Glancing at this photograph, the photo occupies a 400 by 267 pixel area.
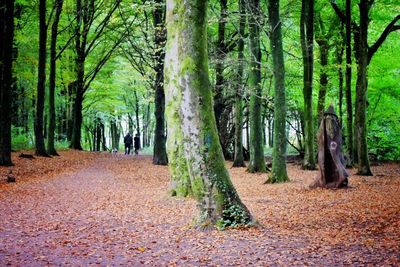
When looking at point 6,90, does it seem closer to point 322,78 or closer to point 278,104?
point 278,104

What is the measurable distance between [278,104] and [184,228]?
7735 millimetres

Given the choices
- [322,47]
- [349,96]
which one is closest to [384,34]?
[349,96]

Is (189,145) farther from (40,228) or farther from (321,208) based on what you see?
(321,208)

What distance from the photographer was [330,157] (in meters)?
12.4

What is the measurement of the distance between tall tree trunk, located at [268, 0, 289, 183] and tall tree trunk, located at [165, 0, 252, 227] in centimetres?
705

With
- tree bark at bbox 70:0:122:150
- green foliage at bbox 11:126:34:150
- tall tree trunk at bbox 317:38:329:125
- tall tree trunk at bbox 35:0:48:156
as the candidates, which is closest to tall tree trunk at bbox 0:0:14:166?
tall tree trunk at bbox 35:0:48:156

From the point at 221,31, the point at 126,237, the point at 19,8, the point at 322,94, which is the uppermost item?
the point at 19,8

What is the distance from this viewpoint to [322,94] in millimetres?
21703

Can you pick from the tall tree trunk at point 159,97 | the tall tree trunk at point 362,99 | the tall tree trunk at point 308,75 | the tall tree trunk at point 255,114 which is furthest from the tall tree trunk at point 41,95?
the tall tree trunk at point 362,99

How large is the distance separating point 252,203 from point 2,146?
1055cm

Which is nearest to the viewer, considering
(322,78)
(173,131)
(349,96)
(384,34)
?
(173,131)

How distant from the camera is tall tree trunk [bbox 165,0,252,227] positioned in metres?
7.13

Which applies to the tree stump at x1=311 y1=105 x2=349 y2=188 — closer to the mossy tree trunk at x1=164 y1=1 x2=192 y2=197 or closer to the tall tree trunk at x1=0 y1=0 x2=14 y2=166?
the mossy tree trunk at x1=164 y1=1 x2=192 y2=197

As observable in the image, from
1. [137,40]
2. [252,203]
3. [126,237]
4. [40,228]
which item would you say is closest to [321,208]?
[252,203]
